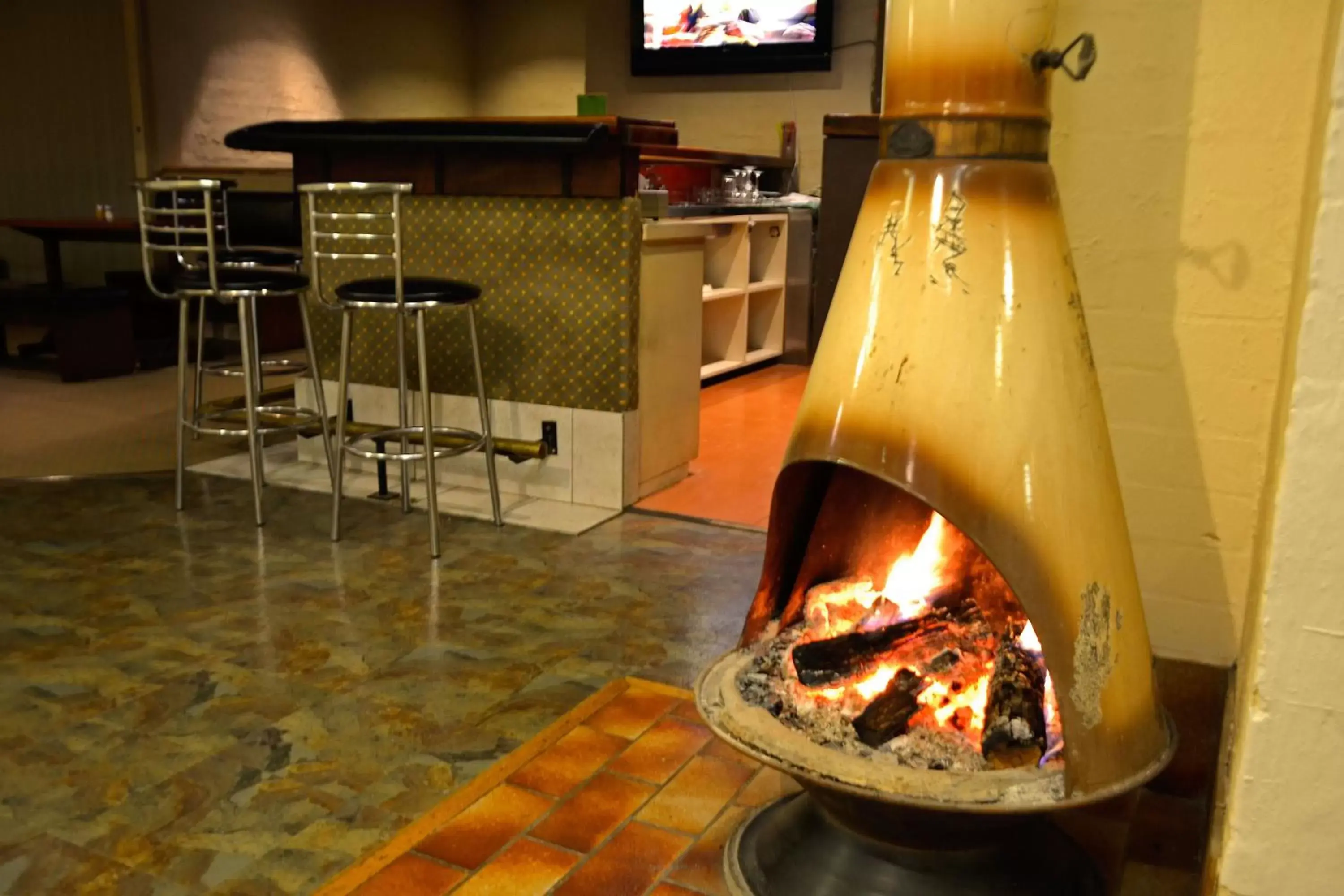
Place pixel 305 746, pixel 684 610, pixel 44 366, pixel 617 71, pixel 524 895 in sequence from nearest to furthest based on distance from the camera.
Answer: pixel 524 895, pixel 305 746, pixel 684 610, pixel 44 366, pixel 617 71

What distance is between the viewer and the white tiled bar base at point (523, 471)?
3637mm

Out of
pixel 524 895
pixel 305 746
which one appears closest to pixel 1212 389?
pixel 524 895

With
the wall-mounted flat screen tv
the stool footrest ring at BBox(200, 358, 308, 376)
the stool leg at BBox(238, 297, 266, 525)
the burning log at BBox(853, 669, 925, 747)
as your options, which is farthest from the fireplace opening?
the wall-mounted flat screen tv

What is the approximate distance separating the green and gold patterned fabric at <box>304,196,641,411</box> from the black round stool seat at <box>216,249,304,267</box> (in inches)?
12.9

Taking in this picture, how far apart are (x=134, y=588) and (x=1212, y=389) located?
2.56 meters

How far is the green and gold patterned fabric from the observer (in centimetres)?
353

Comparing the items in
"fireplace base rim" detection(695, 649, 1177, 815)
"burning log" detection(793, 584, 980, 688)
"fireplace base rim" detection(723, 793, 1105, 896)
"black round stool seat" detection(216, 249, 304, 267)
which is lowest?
"fireplace base rim" detection(723, 793, 1105, 896)

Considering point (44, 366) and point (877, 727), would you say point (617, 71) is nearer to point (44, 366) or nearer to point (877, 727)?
point (44, 366)

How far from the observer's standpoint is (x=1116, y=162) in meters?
1.74

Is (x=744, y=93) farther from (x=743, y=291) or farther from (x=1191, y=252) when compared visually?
(x=1191, y=252)

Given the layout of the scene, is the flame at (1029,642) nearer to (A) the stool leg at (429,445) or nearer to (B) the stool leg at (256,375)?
(A) the stool leg at (429,445)

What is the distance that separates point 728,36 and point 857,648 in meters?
6.99

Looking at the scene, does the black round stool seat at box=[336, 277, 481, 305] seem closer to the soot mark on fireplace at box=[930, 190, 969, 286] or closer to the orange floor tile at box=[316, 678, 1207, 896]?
the orange floor tile at box=[316, 678, 1207, 896]

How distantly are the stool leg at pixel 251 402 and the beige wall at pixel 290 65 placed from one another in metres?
5.43
